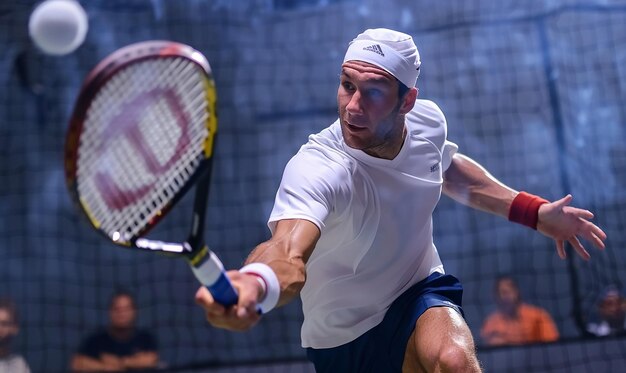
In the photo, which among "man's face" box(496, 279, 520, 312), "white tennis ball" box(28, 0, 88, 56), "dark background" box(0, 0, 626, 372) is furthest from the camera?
"dark background" box(0, 0, 626, 372)

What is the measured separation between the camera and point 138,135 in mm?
2396

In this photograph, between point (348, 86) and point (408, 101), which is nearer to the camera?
point (348, 86)

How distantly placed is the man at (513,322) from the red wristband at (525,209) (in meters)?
2.23

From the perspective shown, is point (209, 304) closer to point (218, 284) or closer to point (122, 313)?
point (218, 284)

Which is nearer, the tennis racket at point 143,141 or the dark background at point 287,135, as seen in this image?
the tennis racket at point 143,141

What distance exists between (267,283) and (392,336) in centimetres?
110

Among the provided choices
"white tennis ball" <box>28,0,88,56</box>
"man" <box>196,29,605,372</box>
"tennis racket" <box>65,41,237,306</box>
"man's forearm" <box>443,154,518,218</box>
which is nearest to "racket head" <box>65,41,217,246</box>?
"tennis racket" <box>65,41,237,306</box>

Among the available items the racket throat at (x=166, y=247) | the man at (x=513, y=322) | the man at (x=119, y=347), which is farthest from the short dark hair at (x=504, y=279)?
the racket throat at (x=166, y=247)

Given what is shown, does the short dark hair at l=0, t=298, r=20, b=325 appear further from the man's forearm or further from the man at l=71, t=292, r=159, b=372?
the man's forearm

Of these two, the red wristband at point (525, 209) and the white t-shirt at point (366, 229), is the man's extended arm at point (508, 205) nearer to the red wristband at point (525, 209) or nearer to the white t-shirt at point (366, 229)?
the red wristband at point (525, 209)

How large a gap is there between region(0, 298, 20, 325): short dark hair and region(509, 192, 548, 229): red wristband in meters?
3.25

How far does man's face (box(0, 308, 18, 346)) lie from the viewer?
574 cm

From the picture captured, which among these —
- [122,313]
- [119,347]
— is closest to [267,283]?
[119,347]

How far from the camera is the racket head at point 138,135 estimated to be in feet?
7.47
